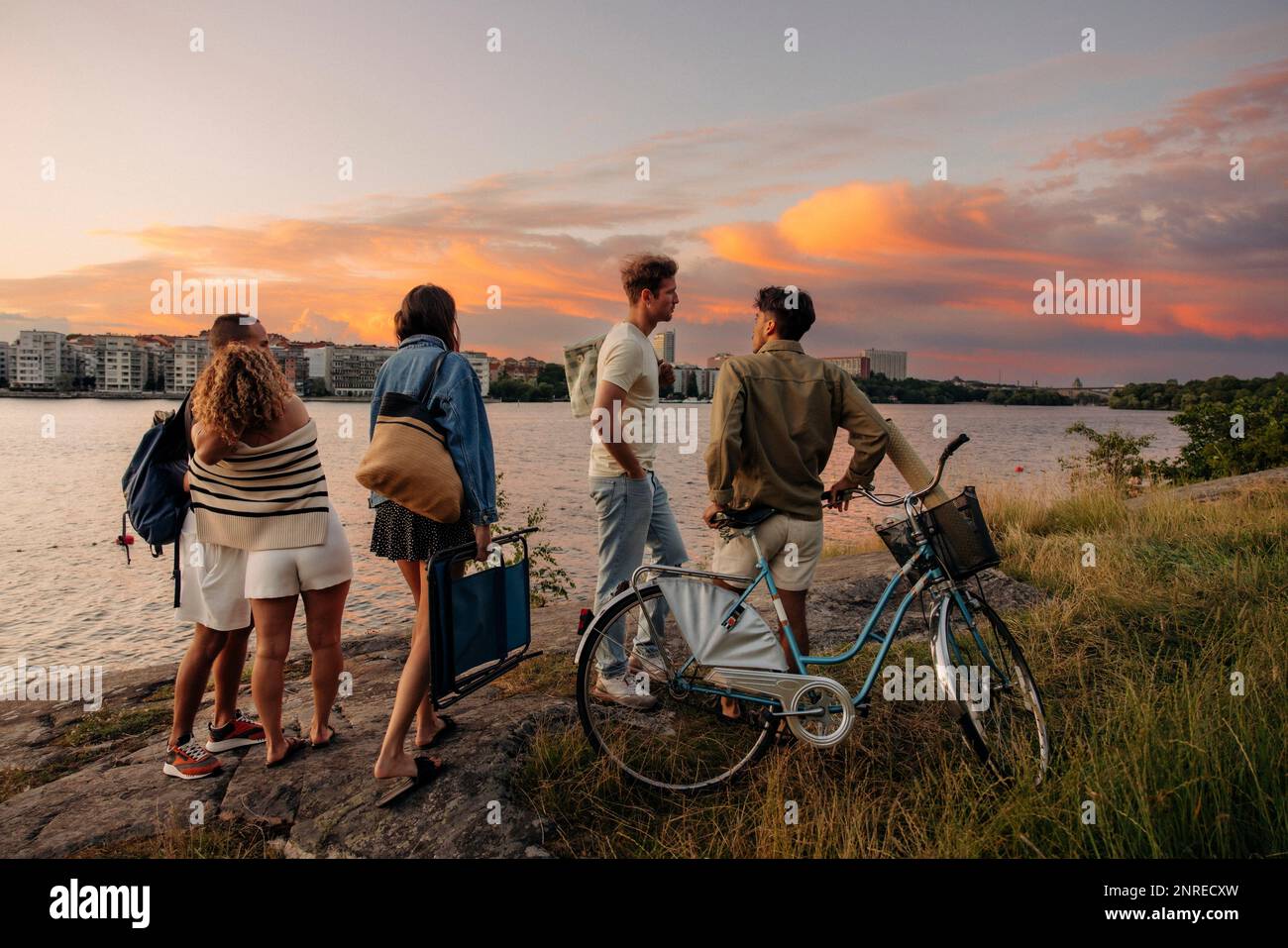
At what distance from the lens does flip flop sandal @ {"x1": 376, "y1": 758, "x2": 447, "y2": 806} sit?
3.02 m

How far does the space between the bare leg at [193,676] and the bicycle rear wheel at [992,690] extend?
128 inches

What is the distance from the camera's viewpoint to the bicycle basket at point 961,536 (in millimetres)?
3074

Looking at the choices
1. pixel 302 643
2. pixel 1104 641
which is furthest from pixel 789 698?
pixel 302 643

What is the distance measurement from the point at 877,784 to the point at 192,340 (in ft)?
267

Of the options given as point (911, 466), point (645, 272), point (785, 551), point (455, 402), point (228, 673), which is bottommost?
point (228, 673)

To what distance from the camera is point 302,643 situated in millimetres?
7125

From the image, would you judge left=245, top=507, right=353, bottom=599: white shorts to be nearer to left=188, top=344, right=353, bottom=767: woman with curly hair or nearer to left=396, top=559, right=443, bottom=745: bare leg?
left=188, top=344, right=353, bottom=767: woman with curly hair

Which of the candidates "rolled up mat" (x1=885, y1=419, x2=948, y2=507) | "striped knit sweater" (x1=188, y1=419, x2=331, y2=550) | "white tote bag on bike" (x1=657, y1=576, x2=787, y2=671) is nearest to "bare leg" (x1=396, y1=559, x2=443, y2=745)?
"striped knit sweater" (x1=188, y1=419, x2=331, y2=550)

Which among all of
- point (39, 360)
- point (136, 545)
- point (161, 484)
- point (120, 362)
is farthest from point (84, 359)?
point (161, 484)

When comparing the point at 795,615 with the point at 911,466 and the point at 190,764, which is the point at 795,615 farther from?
the point at 190,764

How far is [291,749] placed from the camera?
358 cm

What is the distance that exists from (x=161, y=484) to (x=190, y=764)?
4.19 ft

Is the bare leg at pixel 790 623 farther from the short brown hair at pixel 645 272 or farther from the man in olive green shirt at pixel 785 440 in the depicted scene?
the short brown hair at pixel 645 272
